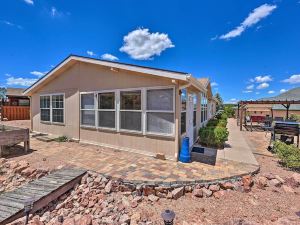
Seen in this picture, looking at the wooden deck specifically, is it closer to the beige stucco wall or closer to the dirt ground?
the dirt ground

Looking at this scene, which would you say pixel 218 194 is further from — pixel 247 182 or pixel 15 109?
pixel 15 109

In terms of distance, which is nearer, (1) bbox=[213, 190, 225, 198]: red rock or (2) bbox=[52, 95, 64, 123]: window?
(1) bbox=[213, 190, 225, 198]: red rock

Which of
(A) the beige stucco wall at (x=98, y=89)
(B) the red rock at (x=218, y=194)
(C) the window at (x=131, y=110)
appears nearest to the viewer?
(B) the red rock at (x=218, y=194)

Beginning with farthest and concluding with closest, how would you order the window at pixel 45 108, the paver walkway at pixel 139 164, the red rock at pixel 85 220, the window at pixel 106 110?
the window at pixel 45 108, the window at pixel 106 110, the paver walkway at pixel 139 164, the red rock at pixel 85 220

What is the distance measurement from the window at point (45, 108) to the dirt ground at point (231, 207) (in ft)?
29.1

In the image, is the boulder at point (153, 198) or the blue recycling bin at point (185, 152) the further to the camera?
the blue recycling bin at point (185, 152)

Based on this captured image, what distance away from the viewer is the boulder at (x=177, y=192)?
3.84m

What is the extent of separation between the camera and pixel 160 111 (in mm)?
5797

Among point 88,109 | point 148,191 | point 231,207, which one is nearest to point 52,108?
point 88,109

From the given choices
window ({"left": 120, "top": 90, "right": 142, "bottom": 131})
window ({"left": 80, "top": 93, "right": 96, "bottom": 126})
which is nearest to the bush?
window ({"left": 120, "top": 90, "right": 142, "bottom": 131})

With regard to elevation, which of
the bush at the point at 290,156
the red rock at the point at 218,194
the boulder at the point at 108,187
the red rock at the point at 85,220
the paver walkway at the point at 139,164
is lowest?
the red rock at the point at 85,220

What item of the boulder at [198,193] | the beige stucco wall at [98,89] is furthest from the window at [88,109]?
the boulder at [198,193]

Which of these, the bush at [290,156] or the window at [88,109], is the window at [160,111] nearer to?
the window at [88,109]

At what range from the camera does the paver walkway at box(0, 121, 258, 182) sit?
174 inches
